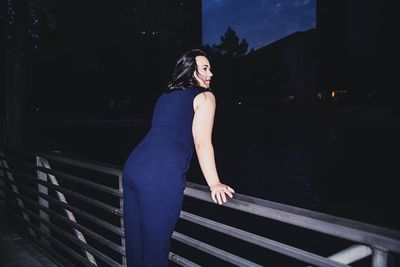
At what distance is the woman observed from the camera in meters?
1.93

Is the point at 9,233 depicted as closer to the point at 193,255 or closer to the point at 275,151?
the point at 193,255

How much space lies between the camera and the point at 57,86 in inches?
1620

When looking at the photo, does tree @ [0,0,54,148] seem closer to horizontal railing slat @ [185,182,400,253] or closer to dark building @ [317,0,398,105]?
horizontal railing slat @ [185,182,400,253]

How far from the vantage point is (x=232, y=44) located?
215ft

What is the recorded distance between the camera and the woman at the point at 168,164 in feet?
6.33

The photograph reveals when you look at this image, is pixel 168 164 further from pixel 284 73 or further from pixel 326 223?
pixel 284 73

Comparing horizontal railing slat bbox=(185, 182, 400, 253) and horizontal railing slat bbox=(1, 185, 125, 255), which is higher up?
horizontal railing slat bbox=(185, 182, 400, 253)

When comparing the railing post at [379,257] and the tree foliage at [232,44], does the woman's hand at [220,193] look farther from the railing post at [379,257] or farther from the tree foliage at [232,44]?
the tree foliage at [232,44]

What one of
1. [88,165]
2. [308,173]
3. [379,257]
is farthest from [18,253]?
[308,173]

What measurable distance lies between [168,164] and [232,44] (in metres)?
66.5

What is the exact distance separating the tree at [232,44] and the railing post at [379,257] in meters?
66.0

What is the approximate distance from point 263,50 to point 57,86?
105 ft

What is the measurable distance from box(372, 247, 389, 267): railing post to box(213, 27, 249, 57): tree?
217ft

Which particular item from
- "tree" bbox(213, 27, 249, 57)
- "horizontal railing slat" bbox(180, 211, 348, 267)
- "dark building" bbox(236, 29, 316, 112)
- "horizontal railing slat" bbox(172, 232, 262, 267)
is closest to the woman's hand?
"horizontal railing slat" bbox(180, 211, 348, 267)
